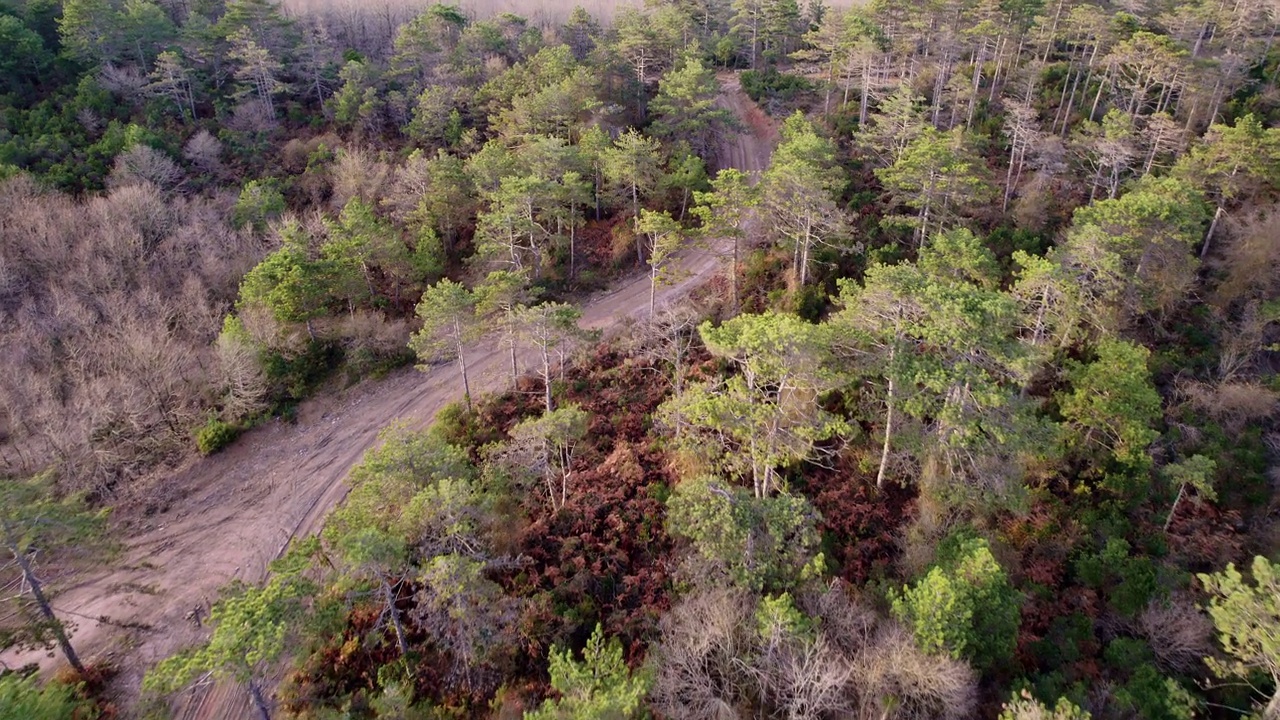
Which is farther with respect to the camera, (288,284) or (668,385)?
(288,284)

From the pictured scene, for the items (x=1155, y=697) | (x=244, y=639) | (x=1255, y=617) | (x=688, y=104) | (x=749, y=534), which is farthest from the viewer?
(x=688, y=104)

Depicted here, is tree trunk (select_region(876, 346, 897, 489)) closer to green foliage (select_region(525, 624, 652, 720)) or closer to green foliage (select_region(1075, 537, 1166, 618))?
green foliage (select_region(1075, 537, 1166, 618))

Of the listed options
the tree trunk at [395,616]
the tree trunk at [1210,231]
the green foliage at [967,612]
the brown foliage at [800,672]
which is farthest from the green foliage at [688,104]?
the tree trunk at [395,616]

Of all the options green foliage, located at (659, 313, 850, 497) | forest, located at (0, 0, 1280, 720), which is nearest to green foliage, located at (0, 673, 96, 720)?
forest, located at (0, 0, 1280, 720)

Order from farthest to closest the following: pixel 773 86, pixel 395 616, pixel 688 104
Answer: pixel 773 86 → pixel 688 104 → pixel 395 616

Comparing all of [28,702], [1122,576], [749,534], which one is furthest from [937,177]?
[28,702]

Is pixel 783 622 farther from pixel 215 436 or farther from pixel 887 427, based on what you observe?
pixel 215 436

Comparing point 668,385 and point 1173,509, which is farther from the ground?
point 1173,509

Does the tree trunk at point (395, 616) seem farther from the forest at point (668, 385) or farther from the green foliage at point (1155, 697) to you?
the green foliage at point (1155, 697)
